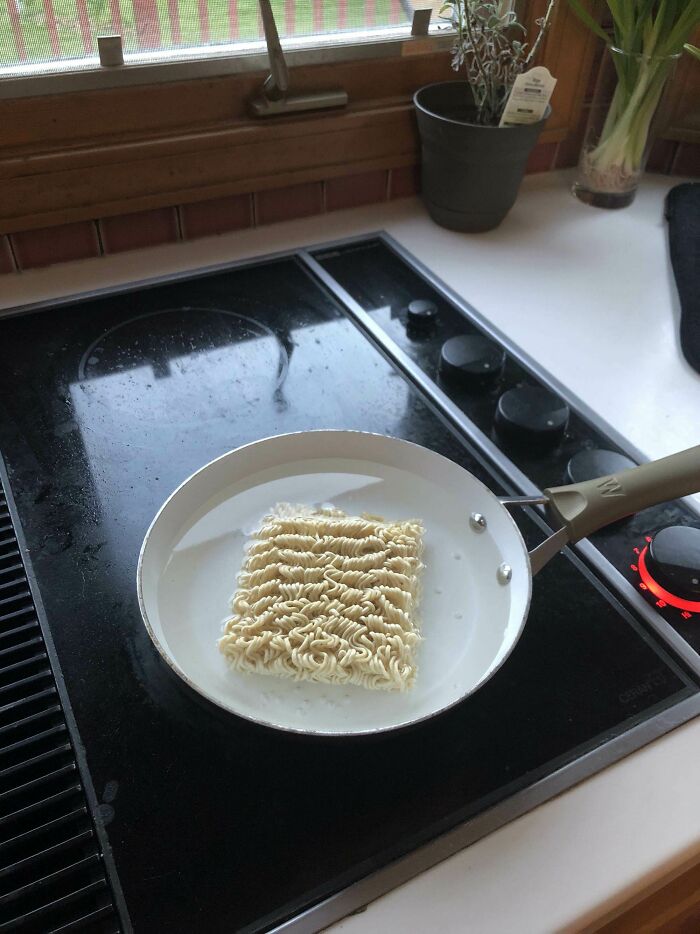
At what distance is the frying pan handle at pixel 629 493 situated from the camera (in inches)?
21.1

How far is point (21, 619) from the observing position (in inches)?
21.2

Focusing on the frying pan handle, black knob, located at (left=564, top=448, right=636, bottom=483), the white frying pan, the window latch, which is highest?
the window latch

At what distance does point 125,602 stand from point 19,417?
251 millimetres

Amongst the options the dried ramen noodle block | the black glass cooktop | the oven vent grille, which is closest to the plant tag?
the black glass cooktop

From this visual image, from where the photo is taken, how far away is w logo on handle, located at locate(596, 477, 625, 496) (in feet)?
1.77

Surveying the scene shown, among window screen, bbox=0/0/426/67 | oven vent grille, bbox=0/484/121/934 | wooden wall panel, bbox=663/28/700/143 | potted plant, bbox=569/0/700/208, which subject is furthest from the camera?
wooden wall panel, bbox=663/28/700/143

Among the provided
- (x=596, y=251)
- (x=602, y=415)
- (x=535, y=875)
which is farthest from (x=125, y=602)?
(x=596, y=251)

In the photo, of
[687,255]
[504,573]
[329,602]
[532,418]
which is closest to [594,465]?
[532,418]

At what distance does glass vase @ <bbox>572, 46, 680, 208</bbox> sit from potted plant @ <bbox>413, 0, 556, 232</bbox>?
5.1 inches

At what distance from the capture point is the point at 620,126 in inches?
39.8

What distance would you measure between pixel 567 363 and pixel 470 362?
0.12 m

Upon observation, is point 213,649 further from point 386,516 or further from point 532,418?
point 532,418

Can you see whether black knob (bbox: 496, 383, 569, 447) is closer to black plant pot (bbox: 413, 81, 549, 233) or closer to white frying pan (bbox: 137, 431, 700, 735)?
white frying pan (bbox: 137, 431, 700, 735)

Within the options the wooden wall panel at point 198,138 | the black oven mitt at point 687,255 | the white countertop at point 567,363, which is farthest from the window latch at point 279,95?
the black oven mitt at point 687,255
